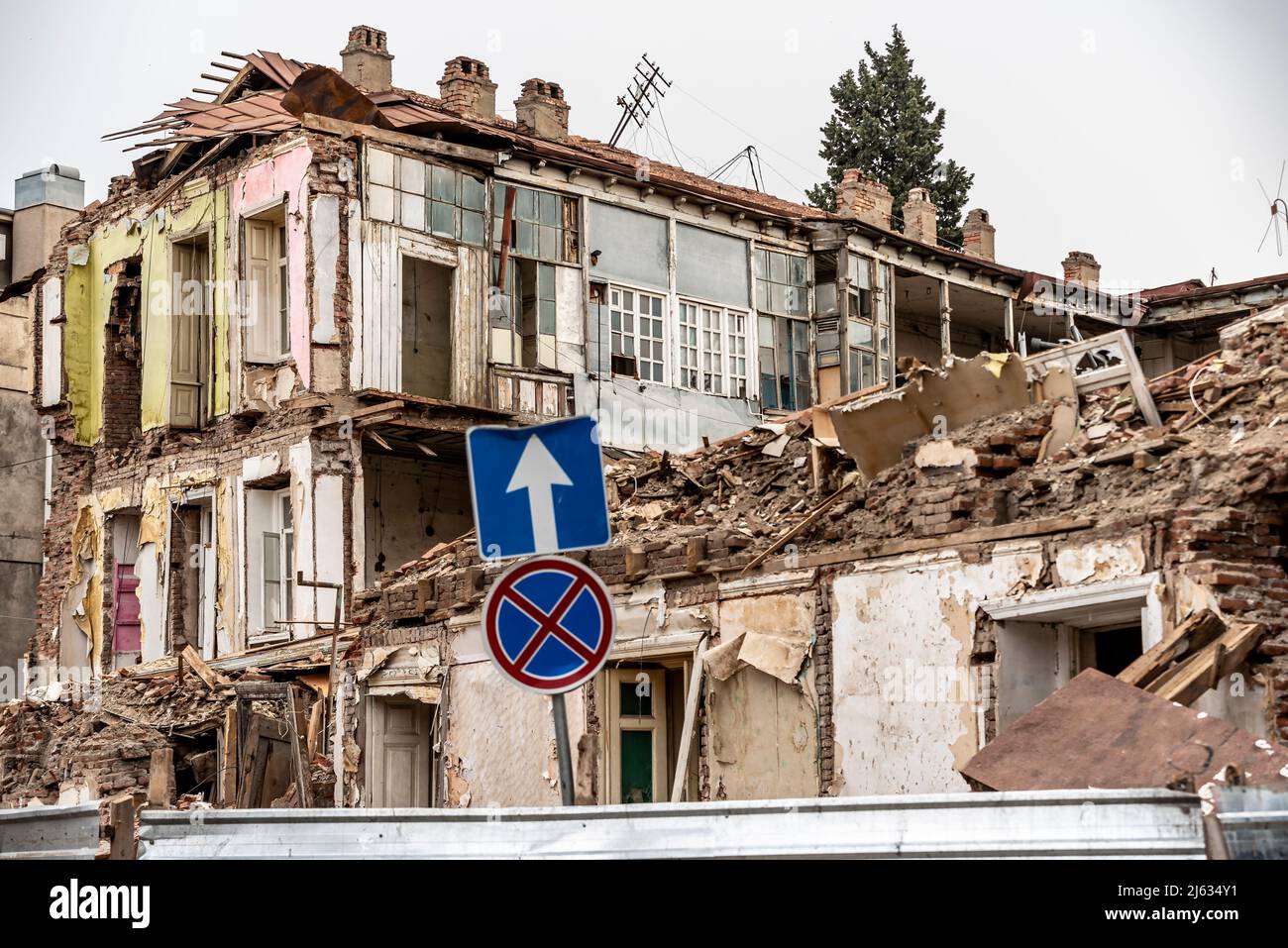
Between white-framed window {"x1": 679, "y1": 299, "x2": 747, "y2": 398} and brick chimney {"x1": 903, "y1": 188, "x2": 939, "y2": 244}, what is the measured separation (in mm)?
6717

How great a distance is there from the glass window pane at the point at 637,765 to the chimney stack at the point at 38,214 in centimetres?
2268

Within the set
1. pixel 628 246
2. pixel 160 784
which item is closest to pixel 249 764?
pixel 160 784

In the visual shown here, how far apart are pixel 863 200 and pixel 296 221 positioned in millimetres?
12027

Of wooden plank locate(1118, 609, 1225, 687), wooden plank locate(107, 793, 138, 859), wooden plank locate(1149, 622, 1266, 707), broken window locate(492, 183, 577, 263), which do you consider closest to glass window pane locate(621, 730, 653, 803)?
wooden plank locate(1118, 609, 1225, 687)

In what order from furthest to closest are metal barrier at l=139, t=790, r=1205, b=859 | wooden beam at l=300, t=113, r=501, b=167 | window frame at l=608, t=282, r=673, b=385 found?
window frame at l=608, t=282, r=673, b=385, wooden beam at l=300, t=113, r=501, b=167, metal barrier at l=139, t=790, r=1205, b=859

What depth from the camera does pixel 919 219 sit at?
34.0 meters

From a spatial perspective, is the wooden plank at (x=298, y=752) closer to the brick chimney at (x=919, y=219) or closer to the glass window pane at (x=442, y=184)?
the glass window pane at (x=442, y=184)

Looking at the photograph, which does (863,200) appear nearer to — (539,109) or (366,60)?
(539,109)

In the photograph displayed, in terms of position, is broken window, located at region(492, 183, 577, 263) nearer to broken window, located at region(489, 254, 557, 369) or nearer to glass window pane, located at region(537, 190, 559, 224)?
glass window pane, located at region(537, 190, 559, 224)

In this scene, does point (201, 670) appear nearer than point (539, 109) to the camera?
Yes

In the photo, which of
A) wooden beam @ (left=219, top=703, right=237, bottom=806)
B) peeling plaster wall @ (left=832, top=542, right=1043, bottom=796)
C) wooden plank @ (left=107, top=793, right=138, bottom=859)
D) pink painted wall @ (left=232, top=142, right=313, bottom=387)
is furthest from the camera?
pink painted wall @ (left=232, top=142, right=313, bottom=387)

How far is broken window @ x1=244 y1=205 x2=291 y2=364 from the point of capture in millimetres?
25375

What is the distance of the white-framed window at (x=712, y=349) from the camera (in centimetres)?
2761

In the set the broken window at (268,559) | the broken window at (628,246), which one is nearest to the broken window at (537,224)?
the broken window at (628,246)
